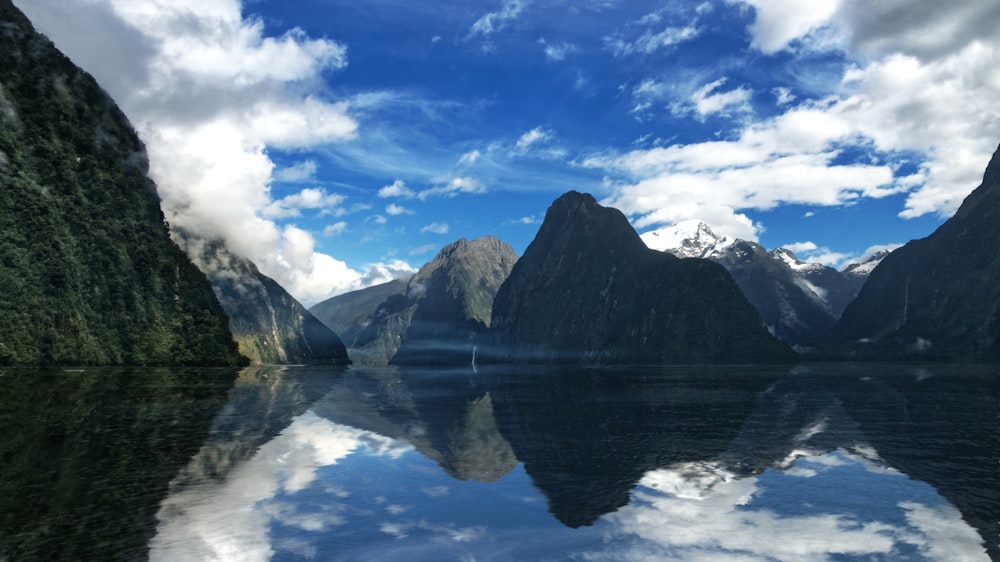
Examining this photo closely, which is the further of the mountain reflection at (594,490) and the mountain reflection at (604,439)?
the mountain reflection at (604,439)

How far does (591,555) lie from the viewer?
2989cm

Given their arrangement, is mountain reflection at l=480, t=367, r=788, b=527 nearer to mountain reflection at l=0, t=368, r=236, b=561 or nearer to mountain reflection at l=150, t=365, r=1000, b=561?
mountain reflection at l=150, t=365, r=1000, b=561

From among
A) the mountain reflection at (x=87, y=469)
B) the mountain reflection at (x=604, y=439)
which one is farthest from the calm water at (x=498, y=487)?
the mountain reflection at (x=604, y=439)

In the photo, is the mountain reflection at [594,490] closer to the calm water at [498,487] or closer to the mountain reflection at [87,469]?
the calm water at [498,487]

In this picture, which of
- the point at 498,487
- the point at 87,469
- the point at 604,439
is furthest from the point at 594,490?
the point at 87,469

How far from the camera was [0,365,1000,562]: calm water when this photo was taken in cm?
3094

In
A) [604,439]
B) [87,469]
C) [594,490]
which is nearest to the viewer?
[594,490]

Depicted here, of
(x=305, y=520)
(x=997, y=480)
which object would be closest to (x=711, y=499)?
(x=997, y=480)

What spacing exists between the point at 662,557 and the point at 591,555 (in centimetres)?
352

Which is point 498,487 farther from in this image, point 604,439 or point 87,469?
point 87,469

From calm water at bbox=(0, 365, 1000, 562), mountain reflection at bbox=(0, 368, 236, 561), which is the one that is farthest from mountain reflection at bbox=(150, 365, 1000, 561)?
mountain reflection at bbox=(0, 368, 236, 561)

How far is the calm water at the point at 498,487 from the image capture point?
102 feet

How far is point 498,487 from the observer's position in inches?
1748

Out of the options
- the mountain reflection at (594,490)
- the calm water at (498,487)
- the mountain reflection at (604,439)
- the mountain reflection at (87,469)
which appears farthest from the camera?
the mountain reflection at (604,439)
